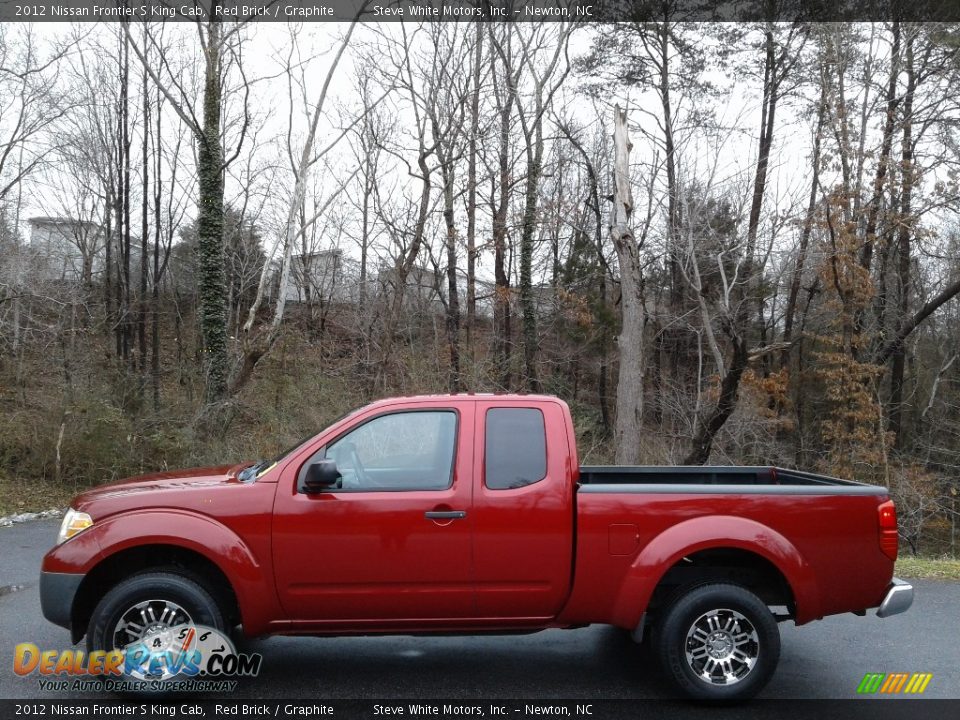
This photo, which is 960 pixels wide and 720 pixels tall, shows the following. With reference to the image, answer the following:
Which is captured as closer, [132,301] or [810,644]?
[810,644]

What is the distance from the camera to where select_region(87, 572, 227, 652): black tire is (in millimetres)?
4602

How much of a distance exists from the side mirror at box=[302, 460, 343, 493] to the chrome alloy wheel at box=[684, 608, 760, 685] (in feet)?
7.70

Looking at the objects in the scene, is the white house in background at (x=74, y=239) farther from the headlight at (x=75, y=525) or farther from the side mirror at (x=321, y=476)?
the side mirror at (x=321, y=476)

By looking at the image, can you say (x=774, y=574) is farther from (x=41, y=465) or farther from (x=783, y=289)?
(x=783, y=289)

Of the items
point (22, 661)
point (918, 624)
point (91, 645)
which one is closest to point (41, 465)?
point (22, 661)

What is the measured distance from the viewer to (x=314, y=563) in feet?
15.5

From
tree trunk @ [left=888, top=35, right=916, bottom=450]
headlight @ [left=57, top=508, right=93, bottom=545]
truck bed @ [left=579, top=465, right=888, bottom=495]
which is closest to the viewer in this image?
headlight @ [left=57, top=508, right=93, bottom=545]

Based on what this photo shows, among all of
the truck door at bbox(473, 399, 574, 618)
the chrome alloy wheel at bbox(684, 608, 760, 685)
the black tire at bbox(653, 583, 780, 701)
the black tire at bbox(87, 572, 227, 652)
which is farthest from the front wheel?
the chrome alloy wheel at bbox(684, 608, 760, 685)

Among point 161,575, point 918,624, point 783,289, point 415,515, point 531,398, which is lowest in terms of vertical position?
point 918,624

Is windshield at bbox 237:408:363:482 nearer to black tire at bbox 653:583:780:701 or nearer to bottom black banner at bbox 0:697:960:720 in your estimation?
bottom black banner at bbox 0:697:960:720

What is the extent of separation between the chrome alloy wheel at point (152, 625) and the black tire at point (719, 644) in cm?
291

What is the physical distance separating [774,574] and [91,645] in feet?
13.7

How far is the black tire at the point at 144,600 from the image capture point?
4.60 m

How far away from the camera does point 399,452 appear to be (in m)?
5.14
